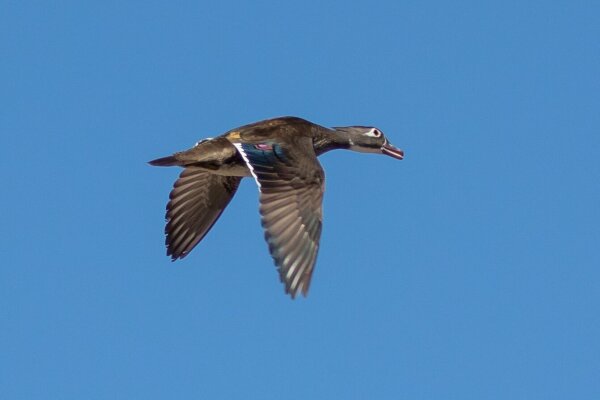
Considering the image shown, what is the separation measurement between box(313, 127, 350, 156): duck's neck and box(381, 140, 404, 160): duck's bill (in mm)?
1233

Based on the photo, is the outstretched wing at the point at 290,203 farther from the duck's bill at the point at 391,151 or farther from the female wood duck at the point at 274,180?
the duck's bill at the point at 391,151

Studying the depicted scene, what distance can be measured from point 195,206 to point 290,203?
5.80m

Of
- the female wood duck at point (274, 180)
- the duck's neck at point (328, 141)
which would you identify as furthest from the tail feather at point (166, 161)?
the duck's neck at point (328, 141)

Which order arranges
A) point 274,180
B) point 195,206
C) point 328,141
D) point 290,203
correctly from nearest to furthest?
point 290,203, point 274,180, point 328,141, point 195,206

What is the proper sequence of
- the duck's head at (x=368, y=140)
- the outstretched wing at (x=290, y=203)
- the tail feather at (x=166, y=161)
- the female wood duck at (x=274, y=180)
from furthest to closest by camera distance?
the duck's head at (x=368, y=140) → the tail feather at (x=166, y=161) → the female wood duck at (x=274, y=180) → the outstretched wing at (x=290, y=203)

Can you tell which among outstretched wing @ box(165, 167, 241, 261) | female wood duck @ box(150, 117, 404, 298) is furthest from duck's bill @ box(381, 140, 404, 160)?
outstretched wing @ box(165, 167, 241, 261)

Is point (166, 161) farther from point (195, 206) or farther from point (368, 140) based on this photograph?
point (368, 140)

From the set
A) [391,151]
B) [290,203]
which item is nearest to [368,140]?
[391,151]

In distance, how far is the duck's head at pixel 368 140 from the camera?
3297 centimetres

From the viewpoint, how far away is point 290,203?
1089 inches

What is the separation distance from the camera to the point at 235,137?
99.8 ft

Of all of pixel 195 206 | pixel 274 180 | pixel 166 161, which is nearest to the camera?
pixel 274 180

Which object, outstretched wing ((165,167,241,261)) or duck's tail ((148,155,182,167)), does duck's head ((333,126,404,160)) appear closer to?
outstretched wing ((165,167,241,261))

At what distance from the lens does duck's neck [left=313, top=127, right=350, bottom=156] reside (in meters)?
31.7
